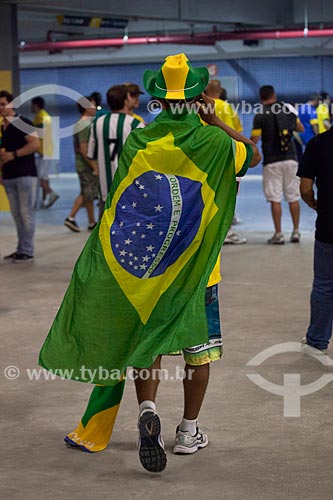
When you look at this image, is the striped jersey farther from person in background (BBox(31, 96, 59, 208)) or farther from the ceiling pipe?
the ceiling pipe

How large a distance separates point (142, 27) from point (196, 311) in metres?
16.2

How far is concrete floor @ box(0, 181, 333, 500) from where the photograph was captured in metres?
3.12

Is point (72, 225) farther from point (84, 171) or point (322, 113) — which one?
point (322, 113)

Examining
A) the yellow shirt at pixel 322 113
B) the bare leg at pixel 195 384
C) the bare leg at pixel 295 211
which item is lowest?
the bare leg at pixel 195 384

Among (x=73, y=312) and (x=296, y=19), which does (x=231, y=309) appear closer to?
(x=73, y=312)

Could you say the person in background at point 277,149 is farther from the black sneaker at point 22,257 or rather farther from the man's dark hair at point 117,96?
the black sneaker at point 22,257

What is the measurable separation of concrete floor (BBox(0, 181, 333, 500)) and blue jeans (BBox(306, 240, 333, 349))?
0.59ft

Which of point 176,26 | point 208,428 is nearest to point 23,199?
point 208,428

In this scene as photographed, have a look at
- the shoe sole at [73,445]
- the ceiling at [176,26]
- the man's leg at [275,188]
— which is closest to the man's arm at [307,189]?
the shoe sole at [73,445]

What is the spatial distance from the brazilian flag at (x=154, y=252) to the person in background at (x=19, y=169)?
4611 millimetres

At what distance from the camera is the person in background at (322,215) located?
15.1 ft

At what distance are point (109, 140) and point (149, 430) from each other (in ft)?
14.0

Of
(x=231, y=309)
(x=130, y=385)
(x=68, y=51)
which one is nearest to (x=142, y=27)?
(x=68, y=51)

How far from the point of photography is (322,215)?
182 inches
